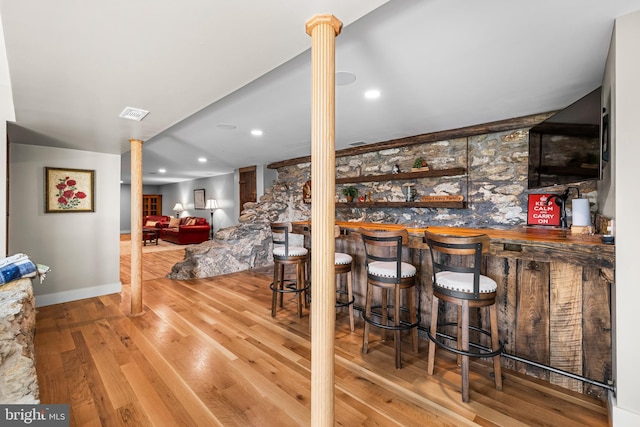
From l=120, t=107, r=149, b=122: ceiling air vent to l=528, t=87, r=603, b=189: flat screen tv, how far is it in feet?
11.5

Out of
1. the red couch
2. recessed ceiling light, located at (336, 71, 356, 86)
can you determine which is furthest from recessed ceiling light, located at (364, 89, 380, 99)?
the red couch

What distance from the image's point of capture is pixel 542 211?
326cm

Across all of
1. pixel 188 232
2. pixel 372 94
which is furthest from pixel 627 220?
pixel 188 232

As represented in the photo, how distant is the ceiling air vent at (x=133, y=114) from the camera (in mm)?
2469

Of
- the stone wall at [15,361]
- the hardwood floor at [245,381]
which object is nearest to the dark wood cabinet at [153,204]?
the hardwood floor at [245,381]

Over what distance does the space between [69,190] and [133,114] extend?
88.0 inches

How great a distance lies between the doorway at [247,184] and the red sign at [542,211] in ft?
19.1

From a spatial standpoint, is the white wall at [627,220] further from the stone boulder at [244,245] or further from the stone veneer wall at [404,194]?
the stone boulder at [244,245]

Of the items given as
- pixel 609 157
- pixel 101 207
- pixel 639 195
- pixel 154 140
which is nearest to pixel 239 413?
pixel 639 195

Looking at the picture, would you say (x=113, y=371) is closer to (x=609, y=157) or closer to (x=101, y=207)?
(x=101, y=207)

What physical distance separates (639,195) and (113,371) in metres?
3.55

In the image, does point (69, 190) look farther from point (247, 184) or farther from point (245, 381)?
point (247, 184)

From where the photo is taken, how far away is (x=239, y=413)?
69.1 inches

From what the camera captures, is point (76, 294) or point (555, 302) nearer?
point (555, 302)
